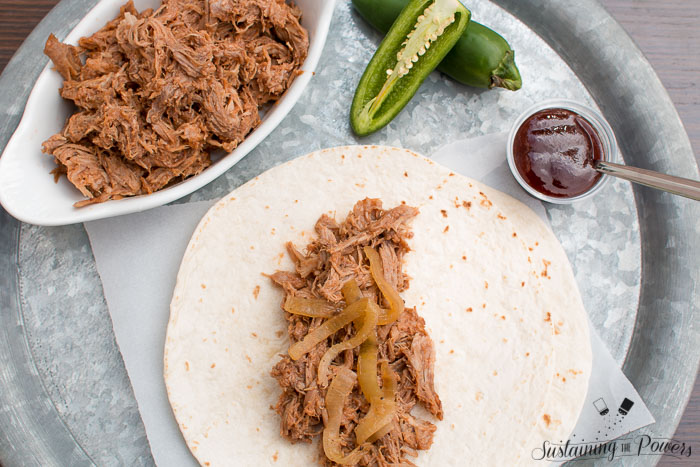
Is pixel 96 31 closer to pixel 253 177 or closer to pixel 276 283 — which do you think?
pixel 253 177

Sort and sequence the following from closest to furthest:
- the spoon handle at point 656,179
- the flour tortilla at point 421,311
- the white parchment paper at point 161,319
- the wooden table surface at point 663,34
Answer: the spoon handle at point 656,179 → the flour tortilla at point 421,311 → the white parchment paper at point 161,319 → the wooden table surface at point 663,34

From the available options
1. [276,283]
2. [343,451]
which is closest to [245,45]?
[276,283]

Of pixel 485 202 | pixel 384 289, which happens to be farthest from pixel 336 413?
pixel 485 202

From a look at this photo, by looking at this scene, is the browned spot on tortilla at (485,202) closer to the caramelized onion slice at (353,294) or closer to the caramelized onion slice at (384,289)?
the caramelized onion slice at (384,289)

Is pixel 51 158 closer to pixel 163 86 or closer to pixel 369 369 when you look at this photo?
pixel 163 86

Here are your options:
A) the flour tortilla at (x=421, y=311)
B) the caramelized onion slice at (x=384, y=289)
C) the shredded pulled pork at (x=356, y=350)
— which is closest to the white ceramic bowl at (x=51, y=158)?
the flour tortilla at (x=421, y=311)
